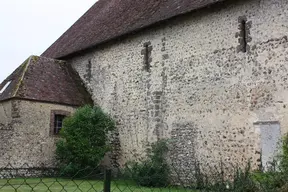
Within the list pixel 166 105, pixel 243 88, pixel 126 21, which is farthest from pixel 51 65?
pixel 243 88

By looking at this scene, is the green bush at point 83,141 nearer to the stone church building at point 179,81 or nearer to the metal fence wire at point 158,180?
the metal fence wire at point 158,180

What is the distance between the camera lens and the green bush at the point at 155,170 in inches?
501

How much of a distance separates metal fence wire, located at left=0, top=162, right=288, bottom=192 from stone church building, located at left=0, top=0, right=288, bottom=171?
1.73 ft

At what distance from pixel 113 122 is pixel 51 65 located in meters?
4.97

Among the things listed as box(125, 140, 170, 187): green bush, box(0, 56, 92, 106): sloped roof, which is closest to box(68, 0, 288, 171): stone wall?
box(125, 140, 170, 187): green bush

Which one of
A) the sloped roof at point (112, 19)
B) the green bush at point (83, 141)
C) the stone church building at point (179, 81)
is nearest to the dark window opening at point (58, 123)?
the stone church building at point (179, 81)

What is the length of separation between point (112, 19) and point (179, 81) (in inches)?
Result: 239

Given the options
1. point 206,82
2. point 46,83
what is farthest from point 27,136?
point 206,82

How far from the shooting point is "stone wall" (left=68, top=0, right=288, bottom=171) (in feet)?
35.9

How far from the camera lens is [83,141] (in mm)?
14812

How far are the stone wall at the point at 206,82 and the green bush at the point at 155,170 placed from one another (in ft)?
1.33

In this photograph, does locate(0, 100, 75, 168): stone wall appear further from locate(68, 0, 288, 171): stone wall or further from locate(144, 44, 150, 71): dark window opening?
locate(144, 44, 150, 71): dark window opening

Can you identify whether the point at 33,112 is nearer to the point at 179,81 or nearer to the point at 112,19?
the point at 112,19

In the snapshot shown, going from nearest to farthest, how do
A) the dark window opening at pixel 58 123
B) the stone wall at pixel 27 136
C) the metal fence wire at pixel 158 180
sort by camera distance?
the metal fence wire at pixel 158 180 → the stone wall at pixel 27 136 → the dark window opening at pixel 58 123
